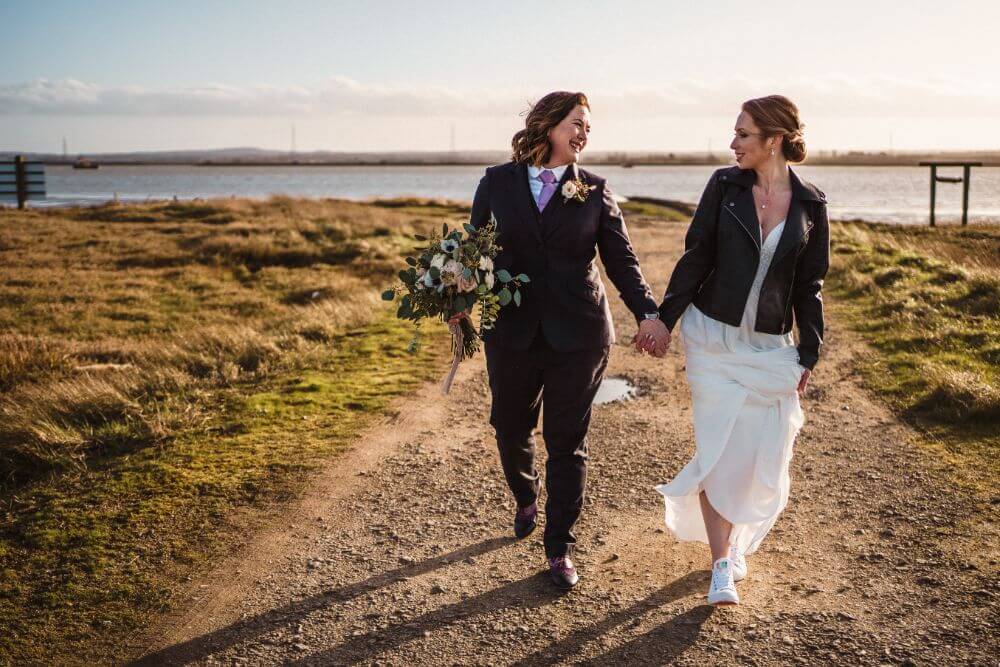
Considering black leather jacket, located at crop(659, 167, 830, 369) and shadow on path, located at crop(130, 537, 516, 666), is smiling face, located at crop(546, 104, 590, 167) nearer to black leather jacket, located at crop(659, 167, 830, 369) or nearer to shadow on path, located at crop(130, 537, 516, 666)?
black leather jacket, located at crop(659, 167, 830, 369)

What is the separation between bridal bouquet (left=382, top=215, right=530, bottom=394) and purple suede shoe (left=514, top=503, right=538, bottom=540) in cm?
108

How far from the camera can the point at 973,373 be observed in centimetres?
782

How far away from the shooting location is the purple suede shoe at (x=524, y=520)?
192 inches

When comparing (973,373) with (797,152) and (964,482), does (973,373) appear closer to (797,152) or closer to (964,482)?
(964,482)

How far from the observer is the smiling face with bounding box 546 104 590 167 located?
13.4 ft

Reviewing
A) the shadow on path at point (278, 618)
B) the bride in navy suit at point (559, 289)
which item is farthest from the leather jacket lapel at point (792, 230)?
the shadow on path at point (278, 618)

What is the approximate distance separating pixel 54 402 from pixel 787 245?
6.03 m

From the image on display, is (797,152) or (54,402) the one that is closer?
(797,152)

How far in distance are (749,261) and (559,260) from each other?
86 cm

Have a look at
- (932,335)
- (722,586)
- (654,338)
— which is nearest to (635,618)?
(722,586)

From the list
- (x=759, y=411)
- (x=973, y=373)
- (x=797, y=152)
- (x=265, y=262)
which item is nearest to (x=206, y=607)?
(x=759, y=411)

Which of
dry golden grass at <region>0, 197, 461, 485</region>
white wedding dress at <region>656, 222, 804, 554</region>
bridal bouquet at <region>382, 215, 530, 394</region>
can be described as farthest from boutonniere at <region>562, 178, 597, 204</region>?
dry golden grass at <region>0, 197, 461, 485</region>

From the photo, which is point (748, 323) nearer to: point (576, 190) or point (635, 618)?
point (576, 190)

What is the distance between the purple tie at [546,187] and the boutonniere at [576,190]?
0.09 m
